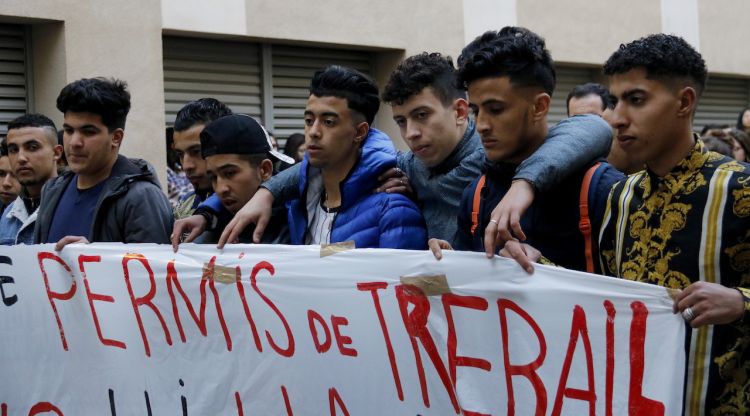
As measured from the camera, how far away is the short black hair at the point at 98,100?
4328mm

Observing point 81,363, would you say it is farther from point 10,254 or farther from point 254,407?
point 254,407

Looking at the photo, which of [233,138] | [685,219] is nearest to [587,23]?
[233,138]

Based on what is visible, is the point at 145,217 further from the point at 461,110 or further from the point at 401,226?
the point at 461,110

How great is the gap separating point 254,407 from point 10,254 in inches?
54.7

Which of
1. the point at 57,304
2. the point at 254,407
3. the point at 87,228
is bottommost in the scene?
the point at 254,407

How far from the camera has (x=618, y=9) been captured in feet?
43.3

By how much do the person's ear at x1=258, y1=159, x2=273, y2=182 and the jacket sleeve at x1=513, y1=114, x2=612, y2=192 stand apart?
151 centimetres

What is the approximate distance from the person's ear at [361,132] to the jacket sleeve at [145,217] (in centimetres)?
86

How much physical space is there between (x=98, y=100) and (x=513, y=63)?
1924 mm

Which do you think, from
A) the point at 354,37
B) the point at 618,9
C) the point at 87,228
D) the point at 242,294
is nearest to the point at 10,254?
the point at 87,228

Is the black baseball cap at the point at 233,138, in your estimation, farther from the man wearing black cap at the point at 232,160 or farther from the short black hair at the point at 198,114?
the short black hair at the point at 198,114

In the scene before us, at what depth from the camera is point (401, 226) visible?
3.55m

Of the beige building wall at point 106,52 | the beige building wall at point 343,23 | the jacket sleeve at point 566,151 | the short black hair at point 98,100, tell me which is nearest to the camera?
the jacket sleeve at point 566,151

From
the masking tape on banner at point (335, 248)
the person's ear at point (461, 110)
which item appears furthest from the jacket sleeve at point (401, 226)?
the person's ear at point (461, 110)
